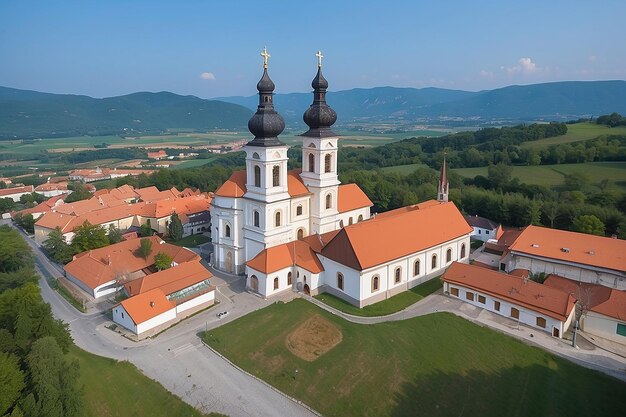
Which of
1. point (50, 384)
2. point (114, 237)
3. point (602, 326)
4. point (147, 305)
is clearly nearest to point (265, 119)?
point (147, 305)

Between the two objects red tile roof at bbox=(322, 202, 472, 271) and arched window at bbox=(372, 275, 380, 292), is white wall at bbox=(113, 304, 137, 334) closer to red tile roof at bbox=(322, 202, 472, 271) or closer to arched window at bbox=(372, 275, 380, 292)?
red tile roof at bbox=(322, 202, 472, 271)

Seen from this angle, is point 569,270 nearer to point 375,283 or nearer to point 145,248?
point 375,283

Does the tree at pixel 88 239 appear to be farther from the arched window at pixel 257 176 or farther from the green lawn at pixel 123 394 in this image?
the green lawn at pixel 123 394

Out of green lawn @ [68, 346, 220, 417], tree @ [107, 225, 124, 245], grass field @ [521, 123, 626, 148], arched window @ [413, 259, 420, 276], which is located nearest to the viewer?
green lawn @ [68, 346, 220, 417]

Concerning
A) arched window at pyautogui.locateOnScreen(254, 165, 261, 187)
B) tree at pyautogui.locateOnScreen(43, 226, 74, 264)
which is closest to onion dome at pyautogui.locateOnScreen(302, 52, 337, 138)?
arched window at pyautogui.locateOnScreen(254, 165, 261, 187)

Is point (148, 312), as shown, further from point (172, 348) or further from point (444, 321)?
point (444, 321)

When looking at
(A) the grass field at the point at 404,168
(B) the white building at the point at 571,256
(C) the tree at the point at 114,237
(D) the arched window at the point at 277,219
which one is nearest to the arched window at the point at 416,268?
(B) the white building at the point at 571,256
